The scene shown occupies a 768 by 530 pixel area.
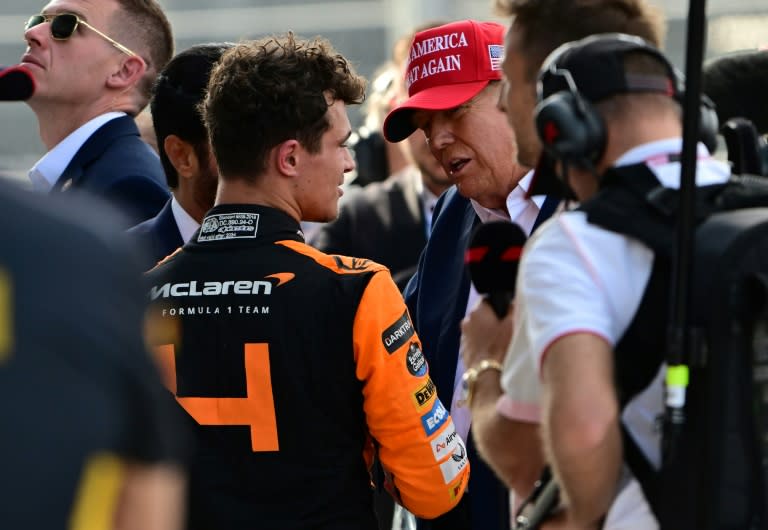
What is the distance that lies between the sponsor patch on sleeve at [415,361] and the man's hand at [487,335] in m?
0.40

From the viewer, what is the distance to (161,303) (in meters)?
2.74

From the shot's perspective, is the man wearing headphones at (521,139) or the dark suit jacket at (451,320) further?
the dark suit jacket at (451,320)

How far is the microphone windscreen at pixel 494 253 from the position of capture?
2283 mm

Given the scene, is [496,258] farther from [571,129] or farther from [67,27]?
[67,27]

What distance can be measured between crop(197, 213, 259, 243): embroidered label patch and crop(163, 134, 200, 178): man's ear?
0.69 metres

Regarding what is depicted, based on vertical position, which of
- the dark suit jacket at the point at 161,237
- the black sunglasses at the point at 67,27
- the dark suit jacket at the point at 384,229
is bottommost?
the dark suit jacket at the point at 384,229

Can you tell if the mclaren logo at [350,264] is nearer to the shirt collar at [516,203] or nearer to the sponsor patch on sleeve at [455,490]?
the sponsor patch on sleeve at [455,490]

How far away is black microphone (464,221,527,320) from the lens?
228 cm

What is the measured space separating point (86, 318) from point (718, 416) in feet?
3.59

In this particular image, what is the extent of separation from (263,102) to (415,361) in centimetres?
66

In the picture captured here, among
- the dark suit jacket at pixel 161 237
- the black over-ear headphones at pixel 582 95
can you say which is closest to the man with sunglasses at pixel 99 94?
the dark suit jacket at pixel 161 237

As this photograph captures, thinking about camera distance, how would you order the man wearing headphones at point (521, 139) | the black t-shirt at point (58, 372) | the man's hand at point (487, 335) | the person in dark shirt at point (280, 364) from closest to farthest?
the black t-shirt at point (58, 372), the man wearing headphones at point (521, 139), the man's hand at point (487, 335), the person in dark shirt at point (280, 364)

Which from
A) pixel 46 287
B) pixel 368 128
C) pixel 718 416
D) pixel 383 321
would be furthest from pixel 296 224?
pixel 368 128

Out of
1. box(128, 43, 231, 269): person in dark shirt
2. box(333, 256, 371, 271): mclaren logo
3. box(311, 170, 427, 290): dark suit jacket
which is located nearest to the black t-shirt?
box(333, 256, 371, 271): mclaren logo
